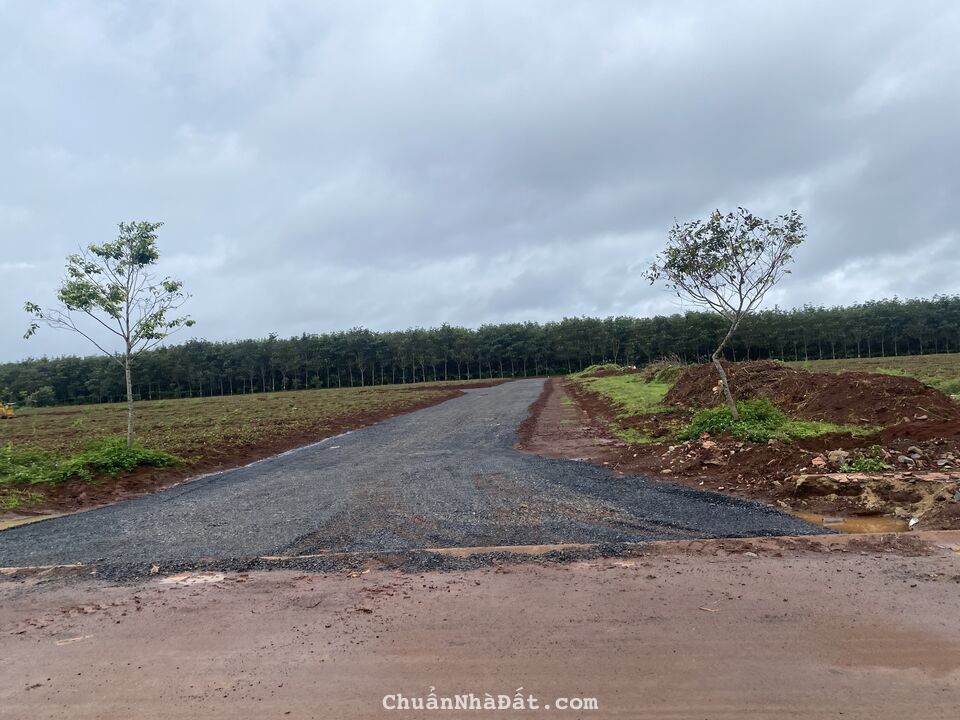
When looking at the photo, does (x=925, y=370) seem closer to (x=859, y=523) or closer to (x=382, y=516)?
(x=859, y=523)

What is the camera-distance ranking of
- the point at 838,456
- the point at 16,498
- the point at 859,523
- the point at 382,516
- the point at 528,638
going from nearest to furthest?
the point at 528,638, the point at 859,523, the point at 382,516, the point at 838,456, the point at 16,498

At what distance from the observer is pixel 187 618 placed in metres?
4.57

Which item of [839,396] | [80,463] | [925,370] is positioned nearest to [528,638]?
[80,463]

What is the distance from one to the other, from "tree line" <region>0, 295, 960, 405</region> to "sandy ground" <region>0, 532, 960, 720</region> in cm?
7914

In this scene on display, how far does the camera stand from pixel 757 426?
12.0 metres

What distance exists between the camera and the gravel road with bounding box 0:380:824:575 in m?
6.43

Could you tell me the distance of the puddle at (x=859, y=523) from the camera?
6410 mm

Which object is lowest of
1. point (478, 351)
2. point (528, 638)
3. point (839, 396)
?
point (528, 638)

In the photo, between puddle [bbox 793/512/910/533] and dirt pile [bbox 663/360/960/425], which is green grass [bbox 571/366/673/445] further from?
puddle [bbox 793/512/910/533]

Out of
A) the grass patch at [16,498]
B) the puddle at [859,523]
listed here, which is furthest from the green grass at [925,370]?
the grass patch at [16,498]

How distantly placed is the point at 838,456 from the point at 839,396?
23.8 feet

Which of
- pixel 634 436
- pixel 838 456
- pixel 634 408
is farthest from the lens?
pixel 634 408

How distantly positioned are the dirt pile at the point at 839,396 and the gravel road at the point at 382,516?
7.44m

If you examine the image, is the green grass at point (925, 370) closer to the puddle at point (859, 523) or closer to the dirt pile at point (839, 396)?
the dirt pile at point (839, 396)
